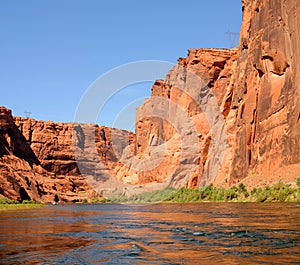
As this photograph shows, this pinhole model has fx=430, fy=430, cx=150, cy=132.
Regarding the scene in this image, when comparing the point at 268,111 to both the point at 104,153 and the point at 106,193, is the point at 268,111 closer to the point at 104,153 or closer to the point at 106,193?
the point at 106,193

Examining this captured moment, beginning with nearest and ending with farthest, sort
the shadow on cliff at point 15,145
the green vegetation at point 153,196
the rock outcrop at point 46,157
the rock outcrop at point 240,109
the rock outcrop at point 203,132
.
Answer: the rock outcrop at point 240,109 → the rock outcrop at point 203,132 → the green vegetation at point 153,196 → the shadow on cliff at point 15,145 → the rock outcrop at point 46,157

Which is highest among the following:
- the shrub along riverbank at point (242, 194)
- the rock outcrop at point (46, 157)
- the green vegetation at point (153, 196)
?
the rock outcrop at point (46, 157)

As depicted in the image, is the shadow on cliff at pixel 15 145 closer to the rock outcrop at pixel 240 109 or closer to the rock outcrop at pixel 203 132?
the rock outcrop at pixel 203 132

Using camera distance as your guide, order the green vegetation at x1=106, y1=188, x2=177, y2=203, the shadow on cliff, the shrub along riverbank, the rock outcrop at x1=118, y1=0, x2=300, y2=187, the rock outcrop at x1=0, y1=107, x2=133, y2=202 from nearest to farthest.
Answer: the shrub along riverbank
the rock outcrop at x1=118, y1=0, x2=300, y2=187
the green vegetation at x1=106, y1=188, x2=177, y2=203
the shadow on cliff
the rock outcrop at x1=0, y1=107, x2=133, y2=202

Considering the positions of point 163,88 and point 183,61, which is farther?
point 163,88

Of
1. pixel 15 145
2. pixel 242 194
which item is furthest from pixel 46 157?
pixel 242 194

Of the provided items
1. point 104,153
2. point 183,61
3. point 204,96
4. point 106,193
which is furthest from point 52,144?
point 204,96

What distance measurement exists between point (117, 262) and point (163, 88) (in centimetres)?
12459

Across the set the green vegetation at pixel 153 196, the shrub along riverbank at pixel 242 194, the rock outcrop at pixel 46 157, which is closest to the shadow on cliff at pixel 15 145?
the rock outcrop at pixel 46 157

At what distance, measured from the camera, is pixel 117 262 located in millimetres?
9477

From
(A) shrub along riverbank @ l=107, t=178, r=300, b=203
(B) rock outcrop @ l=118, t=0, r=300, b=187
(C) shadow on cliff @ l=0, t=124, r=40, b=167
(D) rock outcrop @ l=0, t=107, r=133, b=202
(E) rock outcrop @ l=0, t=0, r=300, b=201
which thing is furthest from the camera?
(D) rock outcrop @ l=0, t=107, r=133, b=202

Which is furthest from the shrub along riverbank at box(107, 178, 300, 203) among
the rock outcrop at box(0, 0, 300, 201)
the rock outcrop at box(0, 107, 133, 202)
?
the rock outcrop at box(0, 107, 133, 202)

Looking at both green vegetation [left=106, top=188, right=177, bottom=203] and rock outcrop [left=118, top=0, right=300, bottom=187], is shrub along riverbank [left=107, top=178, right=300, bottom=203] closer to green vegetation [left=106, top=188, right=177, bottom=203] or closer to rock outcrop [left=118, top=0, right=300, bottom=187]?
green vegetation [left=106, top=188, right=177, bottom=203]

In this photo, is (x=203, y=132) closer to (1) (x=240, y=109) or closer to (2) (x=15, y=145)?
(1) (x=240, y=109)
